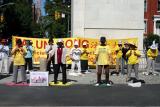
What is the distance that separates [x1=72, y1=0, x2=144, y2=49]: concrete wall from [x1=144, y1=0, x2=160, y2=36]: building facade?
50.3m

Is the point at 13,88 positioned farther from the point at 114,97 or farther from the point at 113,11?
the point at 113,11

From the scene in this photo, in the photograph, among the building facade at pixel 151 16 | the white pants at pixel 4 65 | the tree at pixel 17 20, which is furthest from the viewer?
the building facade at pixel 151 16

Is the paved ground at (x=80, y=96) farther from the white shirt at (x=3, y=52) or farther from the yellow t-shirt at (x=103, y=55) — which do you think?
the white shirt at (x=3, y=52)

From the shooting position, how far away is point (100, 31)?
97.3ft

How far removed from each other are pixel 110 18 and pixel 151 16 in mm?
51591

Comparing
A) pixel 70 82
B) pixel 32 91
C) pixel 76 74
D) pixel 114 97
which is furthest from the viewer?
pixel 76 74

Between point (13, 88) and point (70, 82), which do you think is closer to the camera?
point (13, 88)

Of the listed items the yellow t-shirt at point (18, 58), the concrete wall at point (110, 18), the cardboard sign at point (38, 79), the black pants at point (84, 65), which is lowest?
the cardboard sign at point (38, 79)

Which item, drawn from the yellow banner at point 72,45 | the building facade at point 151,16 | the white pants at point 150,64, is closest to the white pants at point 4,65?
the yellow banner at point 72,45

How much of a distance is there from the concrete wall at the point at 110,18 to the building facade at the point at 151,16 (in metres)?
50.3

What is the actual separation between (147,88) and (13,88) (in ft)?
14.7

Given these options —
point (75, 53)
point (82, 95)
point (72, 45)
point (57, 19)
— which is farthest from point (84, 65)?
point (57, 19)

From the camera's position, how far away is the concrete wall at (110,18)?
96.4 ft

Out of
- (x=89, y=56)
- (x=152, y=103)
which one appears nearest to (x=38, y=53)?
(x=89, y=56)
